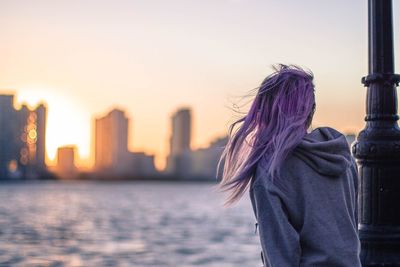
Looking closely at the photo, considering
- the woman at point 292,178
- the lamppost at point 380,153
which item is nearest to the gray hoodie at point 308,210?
the woman at point 292,178

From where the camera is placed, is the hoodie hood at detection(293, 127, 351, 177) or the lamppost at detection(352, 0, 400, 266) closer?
the hoodie hood at detection(293, 127, 351, 177)

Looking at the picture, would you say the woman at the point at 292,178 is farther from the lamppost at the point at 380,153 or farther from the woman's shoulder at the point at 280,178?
the lamppost at the point at 380,153

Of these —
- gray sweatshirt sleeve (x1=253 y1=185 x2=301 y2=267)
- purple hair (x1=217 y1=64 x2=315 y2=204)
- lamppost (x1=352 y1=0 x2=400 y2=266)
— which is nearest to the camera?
gray sweatshirt sleeve (x1=253 y1=185 x2=301 y2=267)

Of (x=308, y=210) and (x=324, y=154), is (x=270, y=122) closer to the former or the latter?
(x=324, y=154)

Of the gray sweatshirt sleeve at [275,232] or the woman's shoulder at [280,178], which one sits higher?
the woman's shoulder at [280,178]

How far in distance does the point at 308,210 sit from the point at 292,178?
13 cm

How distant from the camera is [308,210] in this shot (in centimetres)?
291

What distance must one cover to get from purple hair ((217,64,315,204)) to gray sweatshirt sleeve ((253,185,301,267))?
5.1 inches

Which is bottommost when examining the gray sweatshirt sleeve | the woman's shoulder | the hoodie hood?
the gray sweatshirt sleeve

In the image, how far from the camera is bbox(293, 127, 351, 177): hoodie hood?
9.67 ft

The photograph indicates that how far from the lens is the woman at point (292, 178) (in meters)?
2.85

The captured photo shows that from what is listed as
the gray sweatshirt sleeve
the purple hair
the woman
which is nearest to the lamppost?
the woman

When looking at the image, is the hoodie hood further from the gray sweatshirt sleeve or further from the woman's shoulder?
the gray sweatshirt sleeve

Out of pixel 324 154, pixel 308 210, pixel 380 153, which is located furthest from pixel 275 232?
pixel 380 153
